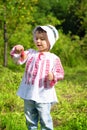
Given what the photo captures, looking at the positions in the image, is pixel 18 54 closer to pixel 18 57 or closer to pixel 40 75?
pixel 18 57

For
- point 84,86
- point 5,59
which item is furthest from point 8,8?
point 84,86

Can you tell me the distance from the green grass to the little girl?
3.50 feet

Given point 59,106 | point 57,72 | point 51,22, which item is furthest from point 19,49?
point 51,22

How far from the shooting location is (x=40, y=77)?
425 centimetres

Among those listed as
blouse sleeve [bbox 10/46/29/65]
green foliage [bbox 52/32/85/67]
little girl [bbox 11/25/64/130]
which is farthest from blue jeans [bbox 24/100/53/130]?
green foliage [bbox 52/32/85/67]

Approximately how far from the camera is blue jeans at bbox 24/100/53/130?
169 inches

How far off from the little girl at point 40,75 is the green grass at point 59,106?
1.07m

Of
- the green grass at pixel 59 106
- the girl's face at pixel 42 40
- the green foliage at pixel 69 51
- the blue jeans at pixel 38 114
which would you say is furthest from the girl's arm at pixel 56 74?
the green foliage at pixel 69 51

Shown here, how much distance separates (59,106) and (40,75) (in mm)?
3072

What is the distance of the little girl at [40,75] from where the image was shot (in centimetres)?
424

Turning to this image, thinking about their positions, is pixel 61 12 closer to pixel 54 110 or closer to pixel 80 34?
pixel 80 34

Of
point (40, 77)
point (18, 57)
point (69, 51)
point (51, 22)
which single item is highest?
point (18, 57)

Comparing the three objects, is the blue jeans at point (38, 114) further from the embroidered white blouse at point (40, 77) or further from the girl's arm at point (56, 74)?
the girl's arm at point (56, 74)

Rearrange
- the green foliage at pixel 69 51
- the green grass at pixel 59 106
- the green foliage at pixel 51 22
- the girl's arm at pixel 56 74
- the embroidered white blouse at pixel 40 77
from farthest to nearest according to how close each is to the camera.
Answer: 1. the green foliage at pixel 69 51
2. the green foliage at pixel 51 22
3. the green grass at pixel 59 106
4. the embroidered white blouse at pixel 40 77
5. the girl's arm at pixel 56 74
